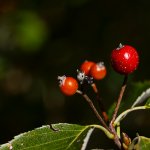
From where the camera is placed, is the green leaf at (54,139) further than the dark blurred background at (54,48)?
No

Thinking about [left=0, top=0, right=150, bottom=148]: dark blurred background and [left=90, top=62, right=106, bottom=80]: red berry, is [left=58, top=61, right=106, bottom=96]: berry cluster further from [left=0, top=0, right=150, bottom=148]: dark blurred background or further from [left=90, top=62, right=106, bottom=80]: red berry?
[left=0, top=0, right=150, bottom=148]: dark blurred background

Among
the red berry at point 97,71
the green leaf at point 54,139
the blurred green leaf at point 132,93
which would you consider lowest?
the blurred green leaf at point 132,93

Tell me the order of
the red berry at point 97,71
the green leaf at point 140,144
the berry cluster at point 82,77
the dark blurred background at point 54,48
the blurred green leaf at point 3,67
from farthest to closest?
1. the blurred green leaf at point 3,67
2. the dark blurred background at point 54,48
3. the red berry at point 97,71
4. the berry cluster at point 82,77
5. the green leaf at point 140,144

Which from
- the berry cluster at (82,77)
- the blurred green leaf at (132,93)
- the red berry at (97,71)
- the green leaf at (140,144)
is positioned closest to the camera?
the green leaf at (140,144)

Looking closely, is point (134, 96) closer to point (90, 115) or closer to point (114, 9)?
point (90, 115)

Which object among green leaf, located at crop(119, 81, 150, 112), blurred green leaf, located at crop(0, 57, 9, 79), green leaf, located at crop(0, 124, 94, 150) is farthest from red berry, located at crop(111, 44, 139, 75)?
blurred green leaf, located at crop(0, 57, 9, 79)

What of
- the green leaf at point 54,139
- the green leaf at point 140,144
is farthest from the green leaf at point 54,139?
the green leaf at point 140,144

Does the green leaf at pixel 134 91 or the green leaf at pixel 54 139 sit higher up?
the green leaf at pixel 54 139

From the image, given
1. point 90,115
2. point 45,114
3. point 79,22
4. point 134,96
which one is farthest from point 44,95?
point 134,96

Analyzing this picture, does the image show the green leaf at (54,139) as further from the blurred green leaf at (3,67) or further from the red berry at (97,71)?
the blurred green leaf at (3,67)
